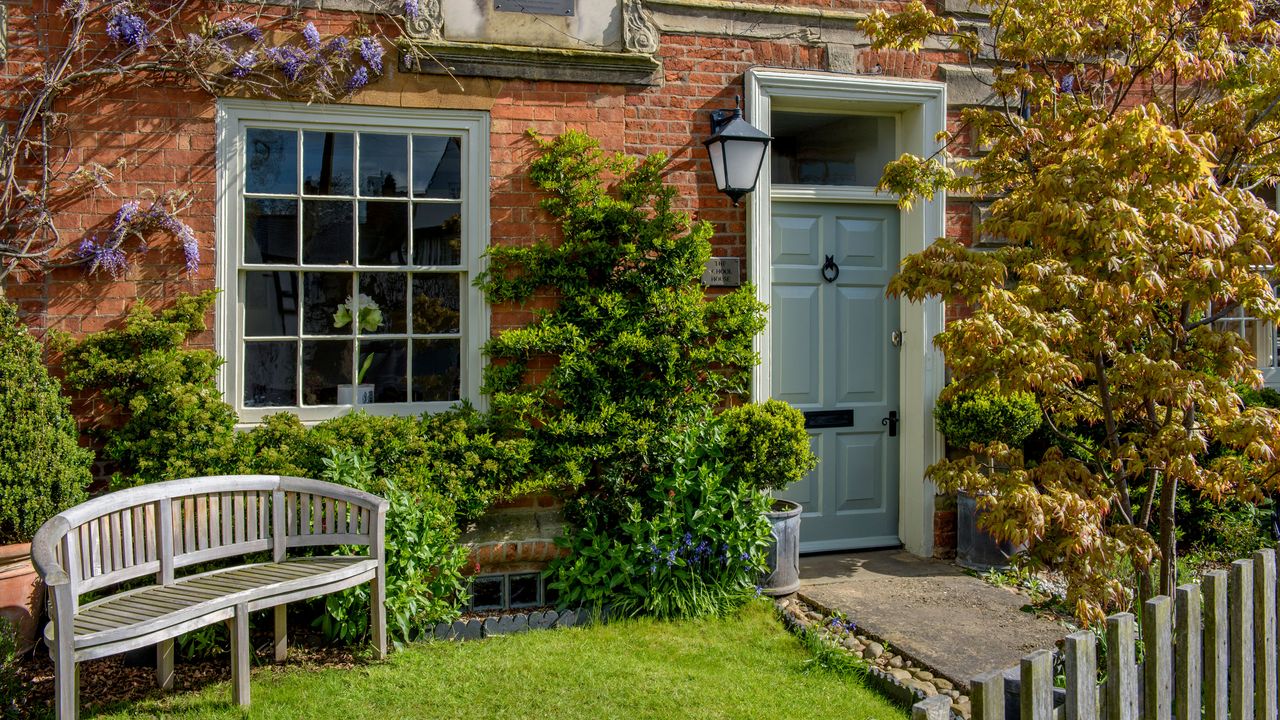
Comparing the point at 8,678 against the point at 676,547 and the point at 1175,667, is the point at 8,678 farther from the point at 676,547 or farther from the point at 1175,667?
the point at 1175,667

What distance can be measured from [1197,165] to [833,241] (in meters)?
3.10

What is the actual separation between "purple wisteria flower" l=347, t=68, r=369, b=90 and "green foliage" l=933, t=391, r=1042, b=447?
158 inches

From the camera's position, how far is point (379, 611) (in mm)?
4730

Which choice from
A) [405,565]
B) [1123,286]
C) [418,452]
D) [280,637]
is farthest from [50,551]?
[1123,286]

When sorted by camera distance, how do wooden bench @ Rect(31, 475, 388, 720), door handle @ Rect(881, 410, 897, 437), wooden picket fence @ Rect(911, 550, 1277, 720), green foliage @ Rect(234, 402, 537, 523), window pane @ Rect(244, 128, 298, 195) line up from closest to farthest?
wooden picket fence @ Rect(911, 550, 1277, 720) → wooden bench @ Rect(31, 475, 388, 720) → green foliage @ Rect(234, 402, 537, 523) → window pane @ Rect(244, 128, 298, 195) → door handle @ Rect(881, 410, 897, 437)

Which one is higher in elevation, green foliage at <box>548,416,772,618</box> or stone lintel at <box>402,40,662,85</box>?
stone lintel at <box>402,40,662,85</box>

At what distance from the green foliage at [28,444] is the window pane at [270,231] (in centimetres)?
121

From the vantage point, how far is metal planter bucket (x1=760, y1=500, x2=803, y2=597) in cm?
579

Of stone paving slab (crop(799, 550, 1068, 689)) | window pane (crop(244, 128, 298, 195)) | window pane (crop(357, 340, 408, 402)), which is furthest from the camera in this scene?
window pane (crop(357, 340, 408, 402))

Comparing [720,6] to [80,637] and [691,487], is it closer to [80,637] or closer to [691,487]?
[691,487]

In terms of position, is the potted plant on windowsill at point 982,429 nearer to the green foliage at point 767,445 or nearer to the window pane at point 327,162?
the green foliage at point 767,445

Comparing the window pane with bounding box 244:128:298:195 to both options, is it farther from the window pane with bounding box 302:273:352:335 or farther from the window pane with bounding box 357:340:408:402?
the window pane with bounding box 357:340:408:402

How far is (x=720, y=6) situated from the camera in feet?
20.6

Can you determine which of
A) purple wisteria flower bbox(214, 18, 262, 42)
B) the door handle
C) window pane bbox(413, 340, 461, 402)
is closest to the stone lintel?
purple wisteria flower bbox(214, 18, 262, 42)
